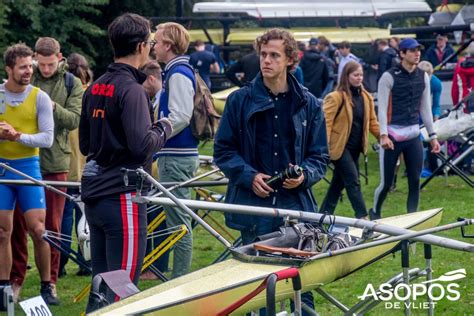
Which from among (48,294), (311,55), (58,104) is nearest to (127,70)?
(58,104)

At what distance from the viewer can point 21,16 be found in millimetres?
21734

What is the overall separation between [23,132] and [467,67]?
31.3 feet

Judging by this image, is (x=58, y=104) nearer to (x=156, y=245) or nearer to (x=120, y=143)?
(x=156, y=245)

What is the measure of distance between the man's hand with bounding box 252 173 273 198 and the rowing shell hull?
26.1 inches

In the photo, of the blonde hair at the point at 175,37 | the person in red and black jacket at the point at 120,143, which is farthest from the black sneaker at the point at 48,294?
the person in red and black jacket at the point at 120,143

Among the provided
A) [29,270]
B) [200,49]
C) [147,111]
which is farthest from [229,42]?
[147,111]

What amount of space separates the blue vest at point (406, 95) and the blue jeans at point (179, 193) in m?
3.59

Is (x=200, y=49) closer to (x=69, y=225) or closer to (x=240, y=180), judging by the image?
(x=69, y=225)

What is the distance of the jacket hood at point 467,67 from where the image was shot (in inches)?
636

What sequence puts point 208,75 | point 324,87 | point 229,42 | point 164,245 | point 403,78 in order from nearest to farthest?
point 164,245 → point 403,78 → point 324,87 → point 208,75 → point 229,42

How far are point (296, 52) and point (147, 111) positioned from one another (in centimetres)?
108

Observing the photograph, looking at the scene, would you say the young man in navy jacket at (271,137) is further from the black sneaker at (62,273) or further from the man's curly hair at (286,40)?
the black sneaker at (62,273)

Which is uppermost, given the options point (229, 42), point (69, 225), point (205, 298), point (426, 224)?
point (205, 298)

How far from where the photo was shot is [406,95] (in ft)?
37.0
